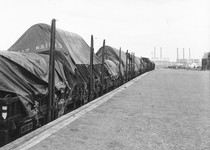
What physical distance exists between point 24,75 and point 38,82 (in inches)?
21.7

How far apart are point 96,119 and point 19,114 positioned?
2.43 m

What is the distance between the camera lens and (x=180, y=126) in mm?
6383

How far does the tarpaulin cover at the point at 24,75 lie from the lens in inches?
207

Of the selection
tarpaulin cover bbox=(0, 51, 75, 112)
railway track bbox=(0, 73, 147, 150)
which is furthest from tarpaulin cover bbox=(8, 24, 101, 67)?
railway track bbox=(0, 73, 147, 150)

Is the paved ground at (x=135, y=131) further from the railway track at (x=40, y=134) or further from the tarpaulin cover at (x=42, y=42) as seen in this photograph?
the tarpaulin cover at (x=42, y=42)

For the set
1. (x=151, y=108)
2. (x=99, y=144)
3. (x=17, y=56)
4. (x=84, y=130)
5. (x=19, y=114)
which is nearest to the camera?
(x=99, y=144)

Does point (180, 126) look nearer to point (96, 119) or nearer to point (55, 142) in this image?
point (96, 119)

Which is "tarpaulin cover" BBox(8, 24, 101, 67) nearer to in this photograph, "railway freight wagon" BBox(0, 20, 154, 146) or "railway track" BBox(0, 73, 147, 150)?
"railway freight wagon" BBox(0, 20, 154, 146)

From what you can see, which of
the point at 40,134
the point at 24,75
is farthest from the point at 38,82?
the point at 40,134

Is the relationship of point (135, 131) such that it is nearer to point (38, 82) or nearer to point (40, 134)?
point (40, 134)

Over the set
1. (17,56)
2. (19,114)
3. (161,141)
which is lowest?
(161,141)

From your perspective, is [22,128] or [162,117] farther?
[162,117]

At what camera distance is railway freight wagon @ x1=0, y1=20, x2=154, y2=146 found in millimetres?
5094

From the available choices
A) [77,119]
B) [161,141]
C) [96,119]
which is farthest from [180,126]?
[77,119]
